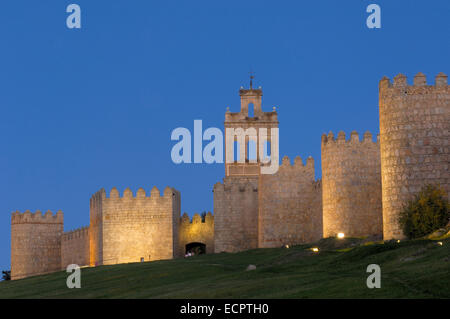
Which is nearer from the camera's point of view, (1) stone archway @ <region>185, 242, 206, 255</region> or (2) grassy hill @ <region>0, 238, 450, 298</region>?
(2) grassy hill @ <region>0, 238, 450, 298</region>

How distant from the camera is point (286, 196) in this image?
37.5 m

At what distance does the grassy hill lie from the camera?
646 inches

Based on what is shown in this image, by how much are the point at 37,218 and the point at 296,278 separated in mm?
36533

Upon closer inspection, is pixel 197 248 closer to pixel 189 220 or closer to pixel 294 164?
pixel 189 220

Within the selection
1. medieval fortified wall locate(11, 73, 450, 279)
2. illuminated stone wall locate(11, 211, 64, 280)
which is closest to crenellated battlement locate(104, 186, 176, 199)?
medieval fortified wall locate(11, 73, 450, 279)

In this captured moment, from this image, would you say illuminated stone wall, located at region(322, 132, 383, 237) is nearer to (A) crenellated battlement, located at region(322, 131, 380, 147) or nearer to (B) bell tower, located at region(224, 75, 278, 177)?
(A) crenellated battlement, located at region(322, 131, 380, 147)

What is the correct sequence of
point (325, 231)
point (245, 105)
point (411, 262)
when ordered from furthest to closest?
point (245, 105) < point (325, 231) < point (411, 262)

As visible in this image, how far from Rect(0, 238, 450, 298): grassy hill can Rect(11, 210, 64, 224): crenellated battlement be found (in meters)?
22.5

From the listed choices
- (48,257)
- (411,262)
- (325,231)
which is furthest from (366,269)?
(48,257)

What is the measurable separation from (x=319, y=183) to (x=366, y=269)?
56.1 feet

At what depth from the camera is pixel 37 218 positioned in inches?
2098

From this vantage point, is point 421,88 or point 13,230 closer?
point 421,88

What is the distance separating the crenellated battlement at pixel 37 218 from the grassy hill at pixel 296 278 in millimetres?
22544
